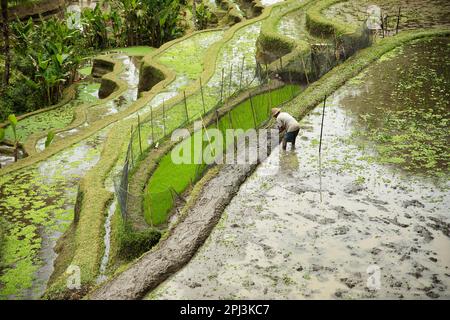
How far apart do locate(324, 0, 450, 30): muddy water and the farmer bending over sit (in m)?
11.6

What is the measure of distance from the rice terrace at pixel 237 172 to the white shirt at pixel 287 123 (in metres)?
0.04

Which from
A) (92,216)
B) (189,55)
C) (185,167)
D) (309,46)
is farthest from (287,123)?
(189,55)

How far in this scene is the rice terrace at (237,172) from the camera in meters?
7.45

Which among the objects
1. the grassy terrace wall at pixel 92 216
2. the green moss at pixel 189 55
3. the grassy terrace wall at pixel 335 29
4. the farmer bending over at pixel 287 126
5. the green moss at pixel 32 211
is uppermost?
the grassy terrace wall at pixel 335 29

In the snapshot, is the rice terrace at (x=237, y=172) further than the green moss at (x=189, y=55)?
No

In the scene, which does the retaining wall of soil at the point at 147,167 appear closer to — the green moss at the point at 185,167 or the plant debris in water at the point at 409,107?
the green moss at the point at 185,167

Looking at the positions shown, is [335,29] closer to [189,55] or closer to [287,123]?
[189,55]

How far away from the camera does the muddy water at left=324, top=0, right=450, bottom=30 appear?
20.9 metres

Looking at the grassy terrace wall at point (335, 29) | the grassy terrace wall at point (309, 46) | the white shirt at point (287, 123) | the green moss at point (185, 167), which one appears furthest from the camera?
the grassy terrace wall at point (335, 29)

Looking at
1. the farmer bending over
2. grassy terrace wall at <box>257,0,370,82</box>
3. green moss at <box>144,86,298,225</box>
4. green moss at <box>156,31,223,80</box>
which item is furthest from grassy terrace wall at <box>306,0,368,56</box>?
the farmer bending over

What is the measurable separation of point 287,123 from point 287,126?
2.3 inches

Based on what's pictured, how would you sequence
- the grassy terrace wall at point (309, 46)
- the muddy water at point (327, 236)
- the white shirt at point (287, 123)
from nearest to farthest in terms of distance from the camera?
the muddy water at point (327, 236)
the white shirt at point (287, 123)
the grassy terrace wall at point (309, 46)

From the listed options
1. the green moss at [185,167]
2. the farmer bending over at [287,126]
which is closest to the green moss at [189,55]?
the green moss at [185,167]

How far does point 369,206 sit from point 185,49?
1312 centimetres
